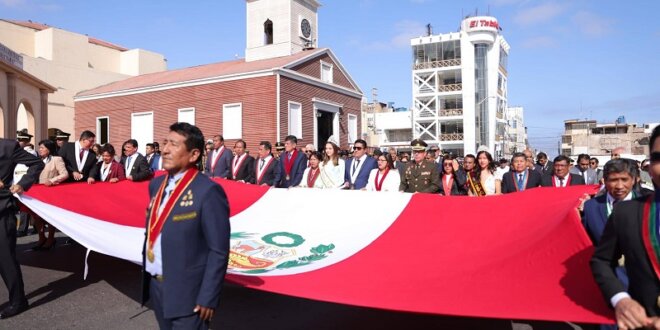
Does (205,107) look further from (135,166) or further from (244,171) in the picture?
(135,166)

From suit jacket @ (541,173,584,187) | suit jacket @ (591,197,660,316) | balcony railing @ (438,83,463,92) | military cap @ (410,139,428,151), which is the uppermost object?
balcony railing @ (438,83,463,92)

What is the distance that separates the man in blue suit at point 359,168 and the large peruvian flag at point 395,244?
1.73 metres

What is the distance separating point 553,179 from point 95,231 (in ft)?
18.3

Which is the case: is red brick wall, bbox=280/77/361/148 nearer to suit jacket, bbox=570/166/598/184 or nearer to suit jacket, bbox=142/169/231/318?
suit jacket, bbox=570/166/598/184

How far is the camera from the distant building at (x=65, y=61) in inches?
1214

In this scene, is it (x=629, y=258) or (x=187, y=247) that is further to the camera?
(x=187, y=247)

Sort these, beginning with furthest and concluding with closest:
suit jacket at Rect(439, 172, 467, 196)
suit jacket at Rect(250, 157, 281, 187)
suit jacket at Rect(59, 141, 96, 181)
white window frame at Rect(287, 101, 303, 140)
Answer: white window frame at Rect(287, 101, 303, 140) < suit jacket at Rect(250, 157, 281, 187) < suit jacket at Rect(439, 172, 467, 196) < suit jacket at Rect(59, 141, 96, 181)

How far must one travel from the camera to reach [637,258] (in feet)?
6.09

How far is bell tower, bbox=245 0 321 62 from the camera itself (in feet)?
87.1

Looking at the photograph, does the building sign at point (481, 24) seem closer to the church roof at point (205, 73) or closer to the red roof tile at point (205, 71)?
the church roof at point (205, 73)

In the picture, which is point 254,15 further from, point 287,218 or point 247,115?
point 287,218

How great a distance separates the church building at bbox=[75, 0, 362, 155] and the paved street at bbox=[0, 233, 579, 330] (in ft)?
54.2

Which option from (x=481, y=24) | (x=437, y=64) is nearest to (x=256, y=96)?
(x=437, y=64)

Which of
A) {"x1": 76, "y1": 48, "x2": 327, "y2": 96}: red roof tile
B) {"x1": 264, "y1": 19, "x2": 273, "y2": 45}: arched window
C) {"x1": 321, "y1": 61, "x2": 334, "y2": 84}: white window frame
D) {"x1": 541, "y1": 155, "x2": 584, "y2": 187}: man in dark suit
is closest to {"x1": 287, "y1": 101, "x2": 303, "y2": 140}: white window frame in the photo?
{"x1": 76, "y1": 48, "x2": 327, "y2": 96}: red roof tile
